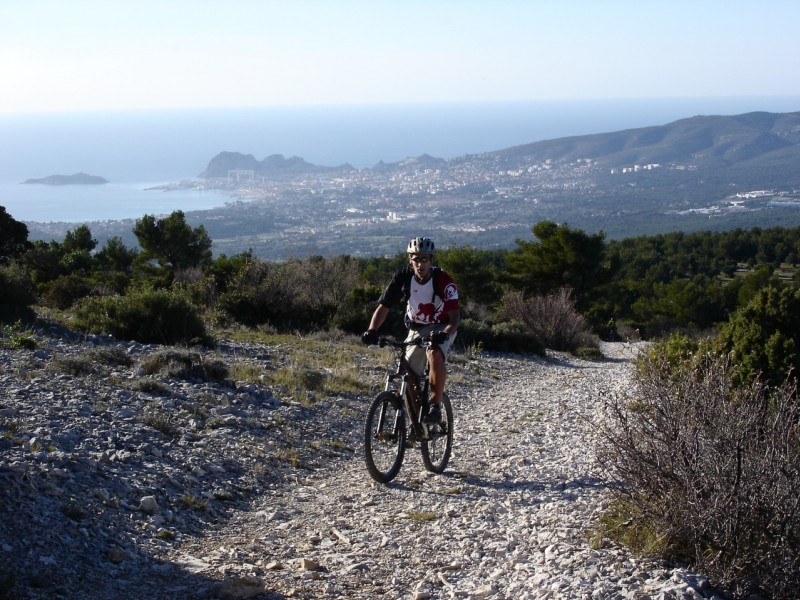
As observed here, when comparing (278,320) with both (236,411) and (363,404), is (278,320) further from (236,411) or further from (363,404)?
(236,411)

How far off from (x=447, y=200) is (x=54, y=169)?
6017 cm

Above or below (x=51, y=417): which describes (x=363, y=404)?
below

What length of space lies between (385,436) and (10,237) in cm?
2180

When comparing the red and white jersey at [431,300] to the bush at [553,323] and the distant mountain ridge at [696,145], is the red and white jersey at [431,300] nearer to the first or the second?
the bush at [553,323]

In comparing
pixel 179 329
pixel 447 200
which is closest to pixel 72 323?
pixel 179 329

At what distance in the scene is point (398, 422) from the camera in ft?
20.4

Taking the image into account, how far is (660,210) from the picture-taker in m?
86.4

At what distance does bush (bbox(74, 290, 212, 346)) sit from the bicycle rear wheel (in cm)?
565

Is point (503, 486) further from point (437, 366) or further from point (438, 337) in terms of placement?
point (438, 337)

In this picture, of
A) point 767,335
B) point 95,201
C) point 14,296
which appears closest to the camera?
point 767,335

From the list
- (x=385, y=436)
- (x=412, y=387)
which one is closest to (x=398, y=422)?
(x=385, y=436)

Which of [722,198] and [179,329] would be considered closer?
[179,329]

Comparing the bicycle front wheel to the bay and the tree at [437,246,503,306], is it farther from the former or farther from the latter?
the bay

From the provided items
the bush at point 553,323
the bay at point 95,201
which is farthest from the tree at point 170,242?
the bay at point 95,201
